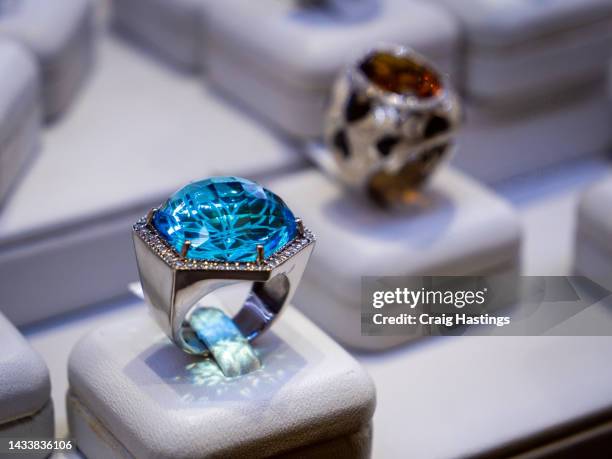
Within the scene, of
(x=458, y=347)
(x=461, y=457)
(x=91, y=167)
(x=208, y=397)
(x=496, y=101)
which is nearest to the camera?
(x=208, y=397)

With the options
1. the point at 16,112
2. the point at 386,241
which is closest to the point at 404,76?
the point at 386,241

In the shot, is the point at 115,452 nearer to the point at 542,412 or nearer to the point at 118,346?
the point at 118,346

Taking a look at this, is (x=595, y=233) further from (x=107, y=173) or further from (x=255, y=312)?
(x=107, y=173)

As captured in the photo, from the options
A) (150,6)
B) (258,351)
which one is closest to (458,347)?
(258,351)

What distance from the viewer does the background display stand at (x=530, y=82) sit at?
4.24 feet

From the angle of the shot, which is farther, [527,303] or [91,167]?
[91,167]

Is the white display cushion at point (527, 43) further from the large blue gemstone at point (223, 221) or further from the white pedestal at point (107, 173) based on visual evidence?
the large blue gemstone at point (223, 221)

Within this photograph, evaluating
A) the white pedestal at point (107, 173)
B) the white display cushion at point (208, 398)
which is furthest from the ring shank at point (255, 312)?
the white pedestal at point (107, 173)

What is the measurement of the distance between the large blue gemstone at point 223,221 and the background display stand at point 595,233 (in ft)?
1.37

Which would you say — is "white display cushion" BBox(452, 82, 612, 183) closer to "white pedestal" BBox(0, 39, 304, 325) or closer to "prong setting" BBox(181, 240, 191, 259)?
"white pedestal" BBox(0, 39, 304, 325)

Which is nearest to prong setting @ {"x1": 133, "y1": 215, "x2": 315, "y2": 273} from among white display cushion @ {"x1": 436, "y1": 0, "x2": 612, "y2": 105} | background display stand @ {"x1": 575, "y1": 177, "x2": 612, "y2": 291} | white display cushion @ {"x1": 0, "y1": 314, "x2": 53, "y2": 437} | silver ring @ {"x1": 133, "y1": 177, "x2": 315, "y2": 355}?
silver ring @ {"x1": 133, "y1": 177, "x2": 315, "y2": 355}

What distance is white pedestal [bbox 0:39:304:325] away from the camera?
42.3 inches

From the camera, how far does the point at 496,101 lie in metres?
1.33

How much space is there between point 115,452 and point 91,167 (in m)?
0.43
